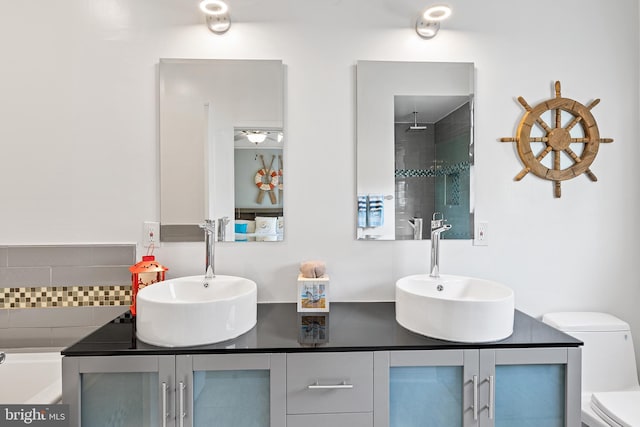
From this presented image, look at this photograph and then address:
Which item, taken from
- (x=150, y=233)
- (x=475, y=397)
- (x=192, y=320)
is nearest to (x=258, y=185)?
(x=150, y=233)

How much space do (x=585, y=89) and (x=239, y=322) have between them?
201 centimetres

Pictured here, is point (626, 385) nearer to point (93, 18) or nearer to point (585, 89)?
point (585, 89)

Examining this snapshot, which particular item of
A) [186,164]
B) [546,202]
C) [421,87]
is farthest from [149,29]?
[546,202]

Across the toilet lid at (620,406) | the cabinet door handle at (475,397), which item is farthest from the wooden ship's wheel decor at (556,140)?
the cabinet door handle at (475,397)

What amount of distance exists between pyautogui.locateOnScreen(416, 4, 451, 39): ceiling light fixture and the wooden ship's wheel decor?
562 mm

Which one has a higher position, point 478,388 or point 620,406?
point 478,388

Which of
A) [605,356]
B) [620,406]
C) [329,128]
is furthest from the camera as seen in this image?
[329,128]

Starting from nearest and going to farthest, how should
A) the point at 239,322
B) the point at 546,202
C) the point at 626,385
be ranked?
A: the point at 239,322
the point at 626,385
the point at 546,202

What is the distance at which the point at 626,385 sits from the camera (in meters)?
1.66

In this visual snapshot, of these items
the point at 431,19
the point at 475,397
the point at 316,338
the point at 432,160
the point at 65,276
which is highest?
the point at 431,19

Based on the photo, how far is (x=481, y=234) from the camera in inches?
70.3

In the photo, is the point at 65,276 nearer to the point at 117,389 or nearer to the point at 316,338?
the point at 117,389

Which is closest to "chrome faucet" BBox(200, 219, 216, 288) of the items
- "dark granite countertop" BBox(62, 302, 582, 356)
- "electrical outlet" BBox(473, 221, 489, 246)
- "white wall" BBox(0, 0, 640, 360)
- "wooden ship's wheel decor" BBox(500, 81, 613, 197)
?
"white wall" BBox(0, 0, 640, 360)

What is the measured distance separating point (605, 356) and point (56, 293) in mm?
2595
